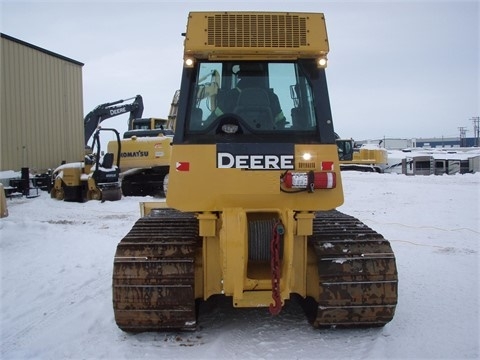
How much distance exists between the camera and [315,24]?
4.02m

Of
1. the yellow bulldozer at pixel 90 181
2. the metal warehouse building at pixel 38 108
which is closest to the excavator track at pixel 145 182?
the yellow bulldozer at pixel 90 181

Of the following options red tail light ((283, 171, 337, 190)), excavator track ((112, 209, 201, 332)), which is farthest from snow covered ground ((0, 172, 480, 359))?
red tail light ((283, 171, 337, 190))

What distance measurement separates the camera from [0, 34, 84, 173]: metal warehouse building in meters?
18.1

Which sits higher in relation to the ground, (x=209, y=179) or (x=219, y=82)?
(x=219, y=82)

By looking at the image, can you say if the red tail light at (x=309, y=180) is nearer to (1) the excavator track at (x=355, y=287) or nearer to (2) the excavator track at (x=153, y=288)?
(1) the excavator track at (x=355, y=287)

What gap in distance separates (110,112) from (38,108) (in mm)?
3679

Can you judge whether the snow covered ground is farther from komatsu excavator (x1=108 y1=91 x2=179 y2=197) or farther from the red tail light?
komatsu excavator (x1=108 y1=91 x2=179 y2=197)

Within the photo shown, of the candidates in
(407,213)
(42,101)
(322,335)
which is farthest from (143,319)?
(42,101)

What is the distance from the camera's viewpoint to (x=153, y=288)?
12.6 ft

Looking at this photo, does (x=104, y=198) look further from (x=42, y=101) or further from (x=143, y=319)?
(x=143, y=319)

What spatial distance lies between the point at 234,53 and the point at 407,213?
8528 millimetres

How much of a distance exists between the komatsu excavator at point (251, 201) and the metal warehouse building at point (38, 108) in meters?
16.2

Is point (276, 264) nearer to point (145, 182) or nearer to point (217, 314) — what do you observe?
point (217, 314)

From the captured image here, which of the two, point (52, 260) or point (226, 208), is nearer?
point (226, 208)
